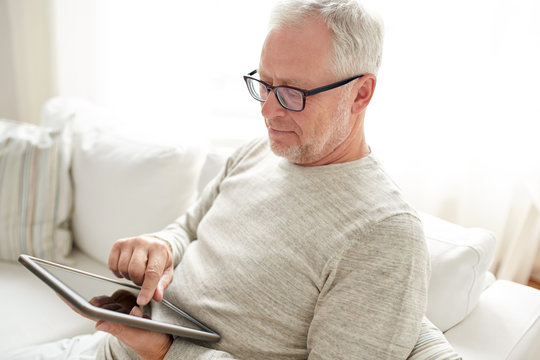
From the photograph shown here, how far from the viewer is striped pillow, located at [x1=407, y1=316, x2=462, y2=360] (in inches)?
31.9

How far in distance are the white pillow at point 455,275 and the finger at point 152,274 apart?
0.63 meters

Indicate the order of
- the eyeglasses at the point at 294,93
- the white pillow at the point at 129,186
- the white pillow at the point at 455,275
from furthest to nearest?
the white pillow at the point at 129,186 < the white pillow at the point at 455,275 < the eyeglasses at the point at 294,93

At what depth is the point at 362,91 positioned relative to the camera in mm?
1002

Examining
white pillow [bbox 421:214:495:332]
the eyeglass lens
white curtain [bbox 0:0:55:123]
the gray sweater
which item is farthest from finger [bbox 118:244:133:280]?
white curtain [bbox 0:0:55:123]

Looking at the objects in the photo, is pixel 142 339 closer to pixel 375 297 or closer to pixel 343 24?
pixel 375 297

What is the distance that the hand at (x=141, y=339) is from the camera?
860 millimetres

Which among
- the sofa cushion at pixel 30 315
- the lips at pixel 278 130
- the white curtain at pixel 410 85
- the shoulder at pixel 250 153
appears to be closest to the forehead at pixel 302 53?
the lips at pixel 278 130

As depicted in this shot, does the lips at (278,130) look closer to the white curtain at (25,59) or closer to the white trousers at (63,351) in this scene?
the white trousers at (63,351)

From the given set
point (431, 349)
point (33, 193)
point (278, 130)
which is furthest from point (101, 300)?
point (33, 193)

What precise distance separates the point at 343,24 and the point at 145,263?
2.22 feet

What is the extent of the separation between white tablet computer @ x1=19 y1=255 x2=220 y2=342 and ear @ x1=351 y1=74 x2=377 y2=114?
0.58 meters

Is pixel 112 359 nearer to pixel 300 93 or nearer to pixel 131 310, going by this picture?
pixel 131 310

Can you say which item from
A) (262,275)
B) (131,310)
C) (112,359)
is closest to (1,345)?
(112,359)

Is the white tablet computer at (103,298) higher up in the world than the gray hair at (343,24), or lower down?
lower down
